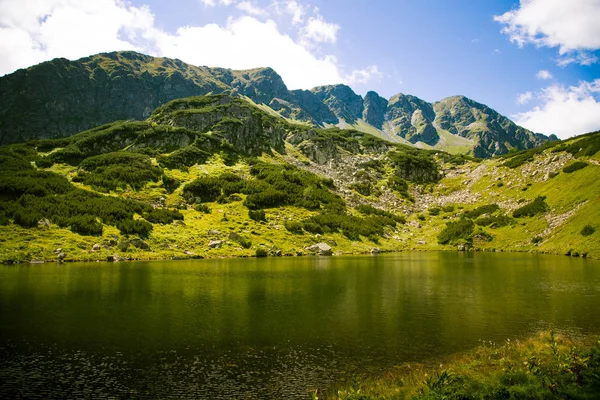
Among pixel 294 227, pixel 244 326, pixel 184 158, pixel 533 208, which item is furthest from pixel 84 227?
pixel 533 208

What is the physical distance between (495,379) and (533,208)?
110382mm

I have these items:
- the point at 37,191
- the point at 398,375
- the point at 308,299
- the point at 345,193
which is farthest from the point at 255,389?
the point at 345,193

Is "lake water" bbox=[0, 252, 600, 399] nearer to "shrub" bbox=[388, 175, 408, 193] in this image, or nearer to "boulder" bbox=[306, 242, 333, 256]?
"boulder" bbox=[306, 242, 333, 256]

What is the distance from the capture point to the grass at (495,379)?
14.1 m

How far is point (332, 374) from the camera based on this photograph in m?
18.1

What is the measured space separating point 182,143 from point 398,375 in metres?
166

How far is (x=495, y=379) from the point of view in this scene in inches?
627

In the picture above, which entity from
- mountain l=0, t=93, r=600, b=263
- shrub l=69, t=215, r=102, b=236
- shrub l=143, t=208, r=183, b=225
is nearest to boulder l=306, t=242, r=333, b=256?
mountain l=0, t=93, r=600, b=263

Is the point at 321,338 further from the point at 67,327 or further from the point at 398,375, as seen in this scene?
the point at 67,327

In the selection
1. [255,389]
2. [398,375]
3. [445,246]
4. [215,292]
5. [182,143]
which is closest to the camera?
[255,389]

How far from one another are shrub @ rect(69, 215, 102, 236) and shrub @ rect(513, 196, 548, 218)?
116 meters

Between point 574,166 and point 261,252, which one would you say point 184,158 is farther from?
point 574,166

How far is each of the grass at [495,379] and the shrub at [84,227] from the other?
253ft

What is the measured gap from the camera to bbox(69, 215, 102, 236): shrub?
77.4 m
